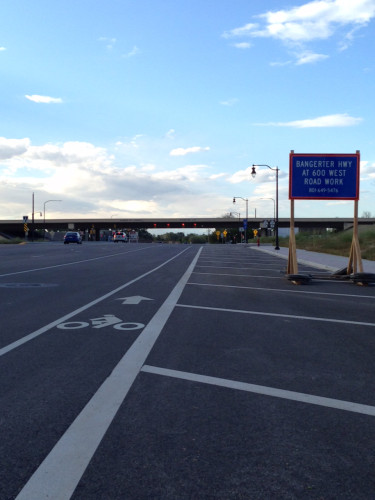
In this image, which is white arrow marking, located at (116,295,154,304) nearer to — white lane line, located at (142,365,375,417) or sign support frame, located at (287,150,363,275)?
white lane line, located at (142,365,375,417)

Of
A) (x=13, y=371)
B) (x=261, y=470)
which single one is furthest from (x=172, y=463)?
(x=13, y=371)

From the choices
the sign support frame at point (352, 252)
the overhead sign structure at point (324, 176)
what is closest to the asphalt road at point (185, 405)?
the sign support frame at point (352, 252)

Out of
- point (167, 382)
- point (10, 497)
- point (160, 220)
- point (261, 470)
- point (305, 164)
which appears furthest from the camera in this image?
point (160, 220)

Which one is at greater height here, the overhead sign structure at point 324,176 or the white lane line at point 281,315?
the overhead sign structure at point 324,176

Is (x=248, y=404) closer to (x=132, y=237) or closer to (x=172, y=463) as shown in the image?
(x=172, y=463)

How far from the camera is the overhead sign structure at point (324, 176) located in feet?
62.3

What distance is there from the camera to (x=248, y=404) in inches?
200

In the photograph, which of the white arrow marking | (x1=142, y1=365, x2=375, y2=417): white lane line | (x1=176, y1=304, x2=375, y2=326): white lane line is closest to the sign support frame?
the white arrow marking

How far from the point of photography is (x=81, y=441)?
4133mm

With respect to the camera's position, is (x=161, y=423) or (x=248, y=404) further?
(x=248, y=404)

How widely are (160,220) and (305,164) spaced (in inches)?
4313

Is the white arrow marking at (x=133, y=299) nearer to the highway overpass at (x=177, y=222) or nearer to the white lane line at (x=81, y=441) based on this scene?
the white lane line at (x=81, y=441)

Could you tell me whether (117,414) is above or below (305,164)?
below

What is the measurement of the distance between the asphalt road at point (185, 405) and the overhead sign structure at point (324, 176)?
9097 millimetres
